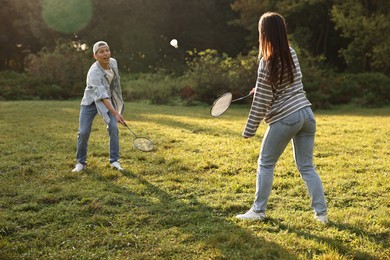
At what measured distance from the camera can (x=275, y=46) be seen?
4.15 metres

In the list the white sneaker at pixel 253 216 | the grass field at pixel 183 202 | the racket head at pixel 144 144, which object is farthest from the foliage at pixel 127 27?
the white sneaker at pixel 253 216

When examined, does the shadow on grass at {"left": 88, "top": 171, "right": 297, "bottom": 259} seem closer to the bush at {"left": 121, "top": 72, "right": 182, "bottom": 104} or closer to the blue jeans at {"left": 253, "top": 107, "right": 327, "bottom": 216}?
the blue jeans at {"left": 253, "top": 107, "right": 327, "bottom": 216}

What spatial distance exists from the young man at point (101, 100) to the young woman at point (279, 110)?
268 centimetres

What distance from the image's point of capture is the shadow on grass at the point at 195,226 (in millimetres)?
3934

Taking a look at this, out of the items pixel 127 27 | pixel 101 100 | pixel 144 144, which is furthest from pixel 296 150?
pixel 127 27

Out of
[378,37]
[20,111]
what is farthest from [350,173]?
[378,37]

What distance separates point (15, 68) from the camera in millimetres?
34531

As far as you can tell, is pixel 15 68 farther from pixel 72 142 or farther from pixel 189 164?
pixel 189 164

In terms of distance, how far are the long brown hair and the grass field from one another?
1594 millimetres

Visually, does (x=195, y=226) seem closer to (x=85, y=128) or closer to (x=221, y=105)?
(x=221, y=105)

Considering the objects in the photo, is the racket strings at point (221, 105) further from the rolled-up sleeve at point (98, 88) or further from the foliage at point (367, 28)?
the foliage at point (367, 28)

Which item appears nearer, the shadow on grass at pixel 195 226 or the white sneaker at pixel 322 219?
the shadow on grass at pixel 195 226

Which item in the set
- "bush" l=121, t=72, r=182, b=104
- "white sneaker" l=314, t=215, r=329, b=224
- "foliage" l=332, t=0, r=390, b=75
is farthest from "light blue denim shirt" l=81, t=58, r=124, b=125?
"foliage" l=332, t=0, r=390, b=75

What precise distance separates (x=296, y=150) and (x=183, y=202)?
1561 millimetres
